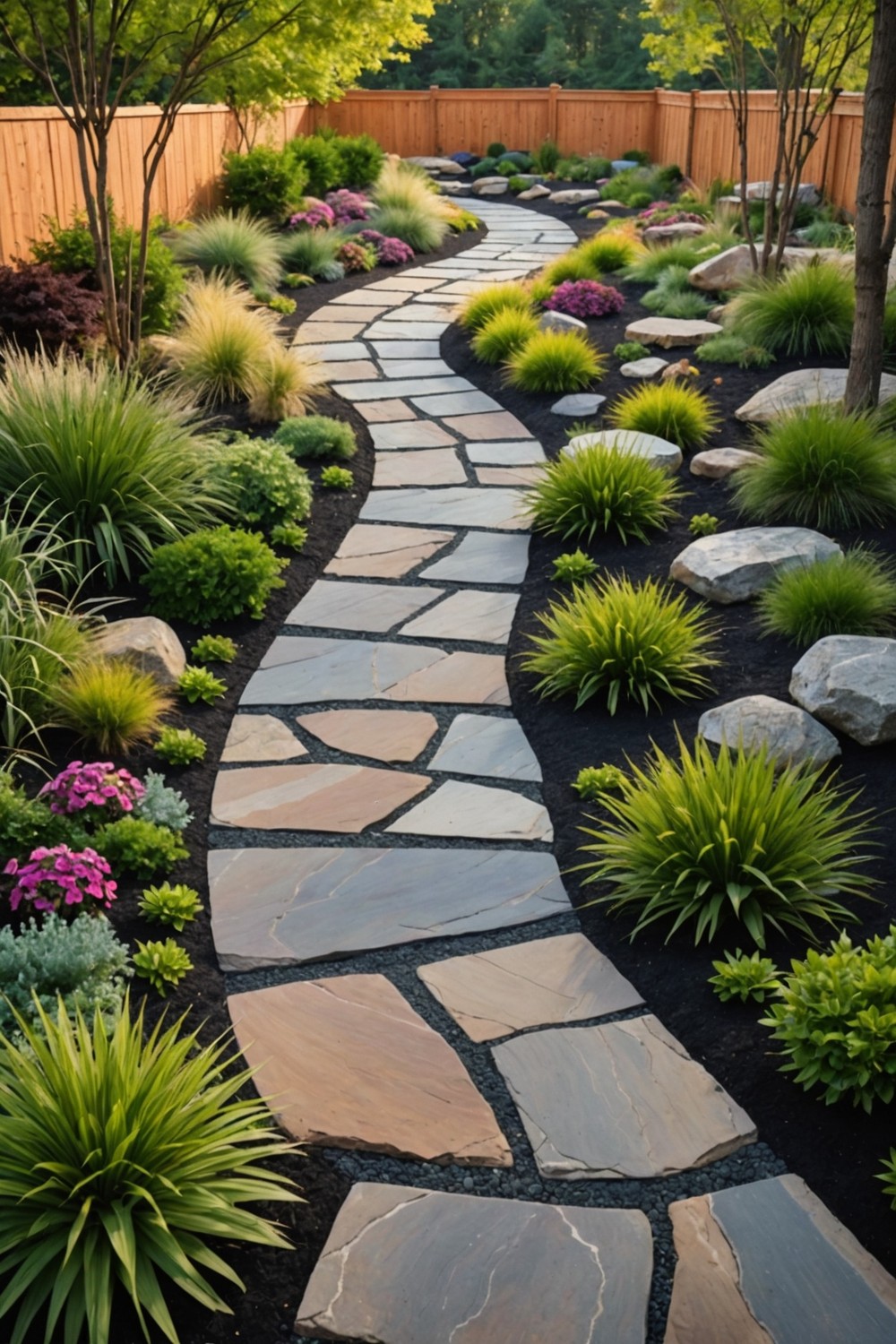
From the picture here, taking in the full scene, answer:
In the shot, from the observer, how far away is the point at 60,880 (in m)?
3.23

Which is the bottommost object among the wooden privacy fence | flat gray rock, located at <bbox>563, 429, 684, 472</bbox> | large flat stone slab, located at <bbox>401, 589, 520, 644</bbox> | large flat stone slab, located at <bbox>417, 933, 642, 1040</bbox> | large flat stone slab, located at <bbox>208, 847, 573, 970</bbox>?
large flat stone slab, located at <bbox>417, 933, 642, 1040</bbox>

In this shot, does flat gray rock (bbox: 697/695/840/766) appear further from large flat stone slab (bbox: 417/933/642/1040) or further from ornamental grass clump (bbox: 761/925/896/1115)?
ornamental grass clump (bbox: 761/925/896/1115)

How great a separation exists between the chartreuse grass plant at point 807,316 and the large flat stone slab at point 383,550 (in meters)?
3.59

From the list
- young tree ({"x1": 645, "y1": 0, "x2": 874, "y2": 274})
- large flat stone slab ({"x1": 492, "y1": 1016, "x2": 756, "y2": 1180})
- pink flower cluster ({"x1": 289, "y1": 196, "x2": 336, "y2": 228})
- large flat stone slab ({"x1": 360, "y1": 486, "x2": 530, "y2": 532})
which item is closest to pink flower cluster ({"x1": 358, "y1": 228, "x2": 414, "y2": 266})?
pink flower cluster ({"x1": 289, "y1": 196, "x2": 336, "y2": 228})

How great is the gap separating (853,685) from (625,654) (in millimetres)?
875

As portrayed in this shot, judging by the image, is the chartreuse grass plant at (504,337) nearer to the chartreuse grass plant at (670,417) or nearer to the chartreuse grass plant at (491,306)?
the chartreuse grass plant at (491,306)

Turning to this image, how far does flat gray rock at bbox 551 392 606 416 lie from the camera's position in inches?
312

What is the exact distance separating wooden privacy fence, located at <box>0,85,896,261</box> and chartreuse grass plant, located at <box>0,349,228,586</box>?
158 inches

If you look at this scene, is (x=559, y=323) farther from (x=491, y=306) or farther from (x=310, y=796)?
(x=310, y=796)

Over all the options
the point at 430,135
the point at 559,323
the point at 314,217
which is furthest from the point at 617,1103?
the point at 430,135

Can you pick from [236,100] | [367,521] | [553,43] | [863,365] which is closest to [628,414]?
[863,365]

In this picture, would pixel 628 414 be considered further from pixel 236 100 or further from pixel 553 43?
pixel 553 43

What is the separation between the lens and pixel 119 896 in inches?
139

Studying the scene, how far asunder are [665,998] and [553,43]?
101 feet
